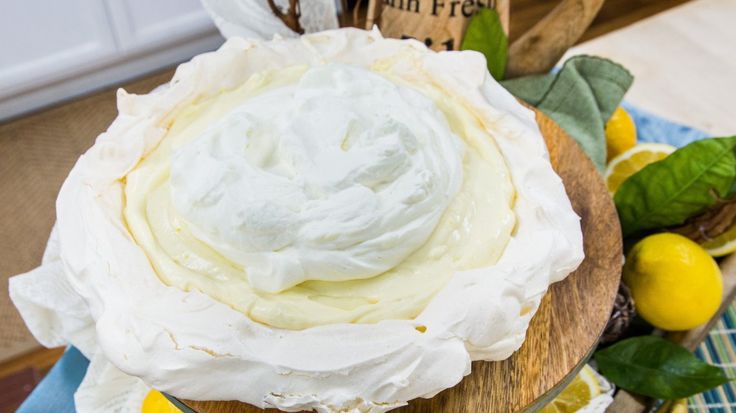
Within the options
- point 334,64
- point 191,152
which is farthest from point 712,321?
point 191,152

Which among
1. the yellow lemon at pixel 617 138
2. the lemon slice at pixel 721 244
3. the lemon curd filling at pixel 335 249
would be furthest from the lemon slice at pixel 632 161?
the lemon curd filling at pixel 335 249

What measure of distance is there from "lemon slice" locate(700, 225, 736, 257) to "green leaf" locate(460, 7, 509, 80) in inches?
15.1

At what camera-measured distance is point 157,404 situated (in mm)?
793

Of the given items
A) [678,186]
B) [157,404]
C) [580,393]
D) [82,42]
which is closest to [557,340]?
[580,393]

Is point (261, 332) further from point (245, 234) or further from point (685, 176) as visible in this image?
point (685, 176)

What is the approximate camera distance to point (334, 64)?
783 millimetres

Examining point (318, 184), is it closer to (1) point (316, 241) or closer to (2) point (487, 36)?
(1) point (316, 241)

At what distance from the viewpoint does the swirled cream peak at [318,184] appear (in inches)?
24.4

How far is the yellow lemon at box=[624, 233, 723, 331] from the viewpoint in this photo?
33.8 inches

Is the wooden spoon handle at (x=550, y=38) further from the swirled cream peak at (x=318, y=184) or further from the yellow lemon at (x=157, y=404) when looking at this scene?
the yellow lemon at (x=157, y=404)

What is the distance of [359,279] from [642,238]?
1.59 feet

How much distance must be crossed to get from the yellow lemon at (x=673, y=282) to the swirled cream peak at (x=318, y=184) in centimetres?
32

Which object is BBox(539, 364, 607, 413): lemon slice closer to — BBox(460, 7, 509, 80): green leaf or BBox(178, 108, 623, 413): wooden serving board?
BBox(178, 108, 623, 413): wooden serving board

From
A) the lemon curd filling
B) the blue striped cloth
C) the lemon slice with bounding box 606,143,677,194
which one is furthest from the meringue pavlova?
the blue striped cloth
